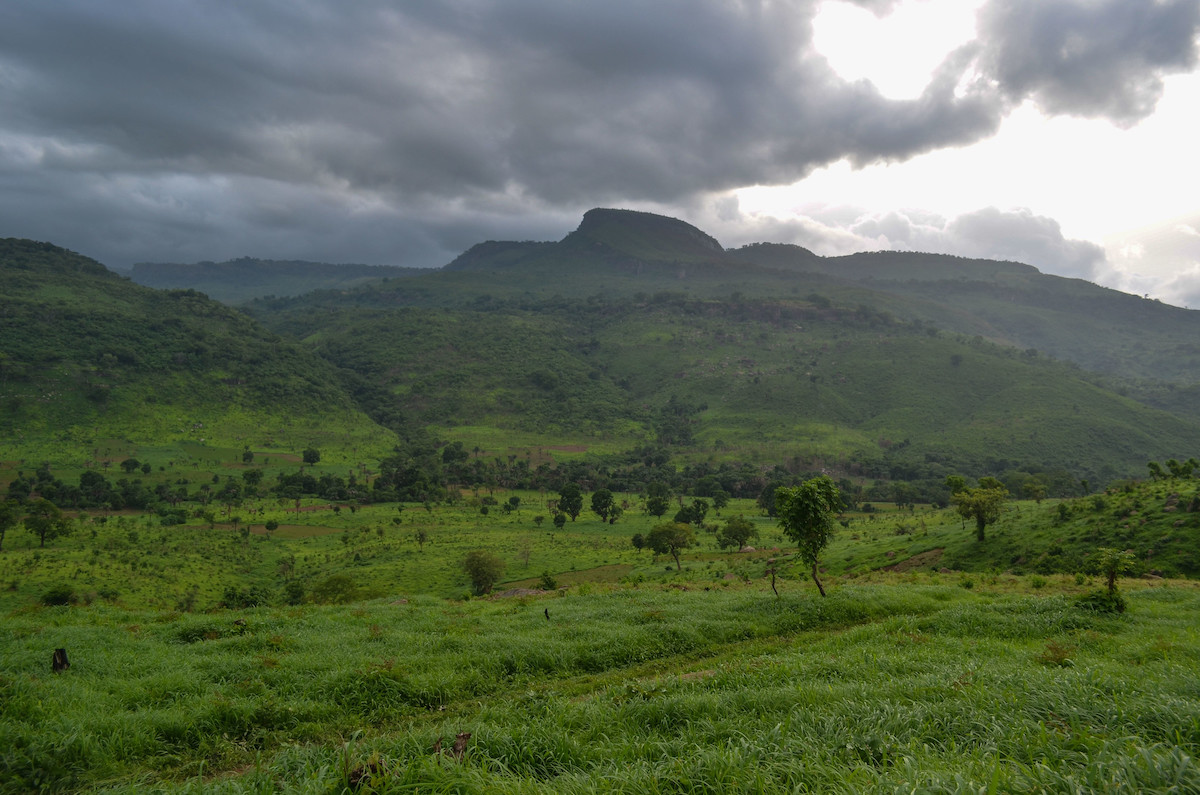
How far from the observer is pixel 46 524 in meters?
59.0

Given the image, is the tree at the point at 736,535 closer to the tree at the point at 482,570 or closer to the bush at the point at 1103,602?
the tree at the point at 482,570

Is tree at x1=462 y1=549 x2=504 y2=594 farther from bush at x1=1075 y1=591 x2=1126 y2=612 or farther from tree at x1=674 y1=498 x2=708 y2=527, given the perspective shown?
bush at x1=1075 y1=591 x2=1126 y2=612

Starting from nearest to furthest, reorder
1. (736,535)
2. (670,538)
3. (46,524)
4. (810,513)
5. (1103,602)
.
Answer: (1103,602) → (810,513) → (670,538) → (46,524) → (736,535)

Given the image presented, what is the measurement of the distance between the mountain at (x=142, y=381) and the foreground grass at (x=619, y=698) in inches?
5199

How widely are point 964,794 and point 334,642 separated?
15.8 m

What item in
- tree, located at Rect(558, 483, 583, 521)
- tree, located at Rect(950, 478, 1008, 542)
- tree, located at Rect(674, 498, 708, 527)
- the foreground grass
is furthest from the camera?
tree, located at Rect(558, 483, 583, 521)

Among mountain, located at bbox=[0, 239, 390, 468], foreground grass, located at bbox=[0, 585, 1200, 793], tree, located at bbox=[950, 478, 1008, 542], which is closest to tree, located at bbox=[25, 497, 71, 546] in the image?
mountain, located at bbox=[0, 239, 390, 468]

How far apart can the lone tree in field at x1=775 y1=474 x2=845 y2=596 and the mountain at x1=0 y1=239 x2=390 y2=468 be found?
139 meters

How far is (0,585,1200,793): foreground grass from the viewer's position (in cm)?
543

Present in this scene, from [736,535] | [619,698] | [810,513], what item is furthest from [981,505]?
[619,698]

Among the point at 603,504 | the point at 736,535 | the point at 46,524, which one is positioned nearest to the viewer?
the point at 46,524

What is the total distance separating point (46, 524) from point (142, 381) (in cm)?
10606

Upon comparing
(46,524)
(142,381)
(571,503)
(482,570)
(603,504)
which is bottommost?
(46,524)

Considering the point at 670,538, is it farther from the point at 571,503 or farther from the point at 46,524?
the point at 46,524
